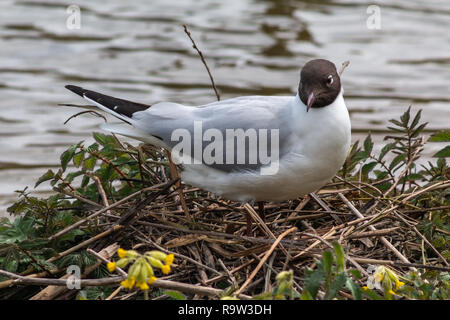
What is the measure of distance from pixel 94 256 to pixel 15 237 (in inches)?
14.7

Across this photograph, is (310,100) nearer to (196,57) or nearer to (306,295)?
(306,295)

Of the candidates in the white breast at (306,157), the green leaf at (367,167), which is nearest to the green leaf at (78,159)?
the white breast at (306,157)

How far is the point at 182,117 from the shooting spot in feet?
12.7

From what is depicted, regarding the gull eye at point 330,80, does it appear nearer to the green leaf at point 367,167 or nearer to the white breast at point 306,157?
the white breast at point 306,157

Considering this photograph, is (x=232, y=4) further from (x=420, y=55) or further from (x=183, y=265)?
(x=183, y=265)

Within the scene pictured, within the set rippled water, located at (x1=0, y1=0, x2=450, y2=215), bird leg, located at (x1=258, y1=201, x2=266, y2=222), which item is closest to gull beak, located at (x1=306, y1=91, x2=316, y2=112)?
bird leg, located at (x1=258, y1=201, x2=266, y2=222)

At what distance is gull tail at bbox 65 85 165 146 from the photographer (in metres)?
3.90

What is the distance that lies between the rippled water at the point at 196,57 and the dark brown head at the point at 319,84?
295 cm

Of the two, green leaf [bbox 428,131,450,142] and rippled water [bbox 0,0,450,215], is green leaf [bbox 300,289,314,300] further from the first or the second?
rippled water [bbox 0,0,450,215]

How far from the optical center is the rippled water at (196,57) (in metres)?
7.20

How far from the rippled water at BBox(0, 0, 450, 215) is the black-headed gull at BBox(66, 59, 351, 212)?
2.33 metres

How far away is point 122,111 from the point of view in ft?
13.1

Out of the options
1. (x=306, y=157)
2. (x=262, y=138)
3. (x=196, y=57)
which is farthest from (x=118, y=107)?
(x=196, y=57)

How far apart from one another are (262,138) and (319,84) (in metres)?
0.37
